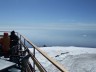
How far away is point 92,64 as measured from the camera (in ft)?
56.6

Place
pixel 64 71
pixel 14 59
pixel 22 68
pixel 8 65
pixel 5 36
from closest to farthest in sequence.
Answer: pixel 64 71
pixel 8 65
pixel 22 68
pixel 14 59
pixel 5 36

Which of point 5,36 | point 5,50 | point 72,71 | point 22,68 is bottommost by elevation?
point 72,71

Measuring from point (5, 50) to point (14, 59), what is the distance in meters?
1.07

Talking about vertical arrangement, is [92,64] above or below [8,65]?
below

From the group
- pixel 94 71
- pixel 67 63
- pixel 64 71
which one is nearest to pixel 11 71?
pixel 64 71

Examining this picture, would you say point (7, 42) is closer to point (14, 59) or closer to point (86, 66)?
point (14, 59)

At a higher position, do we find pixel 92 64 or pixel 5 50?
pixel 5 50

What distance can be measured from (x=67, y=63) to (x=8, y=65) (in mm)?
13556

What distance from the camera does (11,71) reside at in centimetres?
707

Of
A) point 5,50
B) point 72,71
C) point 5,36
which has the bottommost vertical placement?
point 72,71

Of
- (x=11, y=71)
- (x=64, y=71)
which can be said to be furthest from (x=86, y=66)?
(x=64, y=71)

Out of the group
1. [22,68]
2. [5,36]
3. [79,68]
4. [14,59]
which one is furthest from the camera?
[79,68]

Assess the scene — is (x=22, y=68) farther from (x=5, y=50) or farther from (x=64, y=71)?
(x=64, y=71)

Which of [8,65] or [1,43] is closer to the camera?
[8,65]
